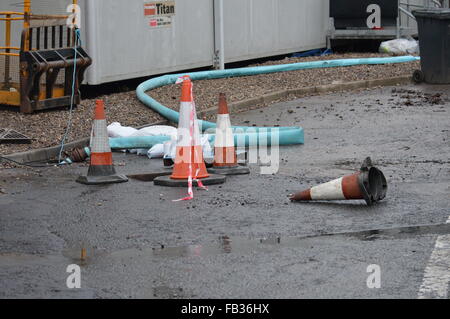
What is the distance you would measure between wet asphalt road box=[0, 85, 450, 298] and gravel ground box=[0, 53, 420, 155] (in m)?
1.29

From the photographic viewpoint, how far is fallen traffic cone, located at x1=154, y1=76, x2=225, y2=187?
31.1 ft

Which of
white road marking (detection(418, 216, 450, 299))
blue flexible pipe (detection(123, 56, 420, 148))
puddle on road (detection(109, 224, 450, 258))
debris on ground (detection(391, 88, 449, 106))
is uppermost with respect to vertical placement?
blue flexible pipe (detection(123, 56, 420, 148))

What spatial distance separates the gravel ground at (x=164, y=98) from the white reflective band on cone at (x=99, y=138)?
1699mm

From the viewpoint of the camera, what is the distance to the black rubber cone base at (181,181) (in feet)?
30.7

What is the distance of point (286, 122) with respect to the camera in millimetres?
13664

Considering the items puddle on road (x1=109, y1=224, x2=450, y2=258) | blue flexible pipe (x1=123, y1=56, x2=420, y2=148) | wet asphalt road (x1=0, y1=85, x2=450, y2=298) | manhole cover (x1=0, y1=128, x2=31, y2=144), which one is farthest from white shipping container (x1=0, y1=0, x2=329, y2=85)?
puddle on road (x1=109, y1=224, x2=450, y2=258)

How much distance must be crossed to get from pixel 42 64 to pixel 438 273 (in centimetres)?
809

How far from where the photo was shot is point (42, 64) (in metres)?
13.0

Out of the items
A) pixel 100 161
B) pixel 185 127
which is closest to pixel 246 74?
pixel 185 127

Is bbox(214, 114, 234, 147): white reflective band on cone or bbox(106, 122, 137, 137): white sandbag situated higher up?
bbox(214, 114, 234, 147): white reflective band on cone

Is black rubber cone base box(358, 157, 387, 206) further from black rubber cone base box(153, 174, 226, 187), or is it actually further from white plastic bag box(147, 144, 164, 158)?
white plastic bag box(147, 144, 164, 158)

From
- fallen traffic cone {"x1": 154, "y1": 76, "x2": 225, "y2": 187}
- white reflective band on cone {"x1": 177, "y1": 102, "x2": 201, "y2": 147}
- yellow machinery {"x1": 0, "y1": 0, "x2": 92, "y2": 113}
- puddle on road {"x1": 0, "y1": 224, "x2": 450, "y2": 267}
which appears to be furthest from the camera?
yellow machinery {"x1": 0, "y1": 0, "x2": 92, "y2": 113}

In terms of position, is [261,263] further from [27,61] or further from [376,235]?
[27,61]

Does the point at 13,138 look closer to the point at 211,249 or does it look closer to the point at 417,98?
the point at 211,249
